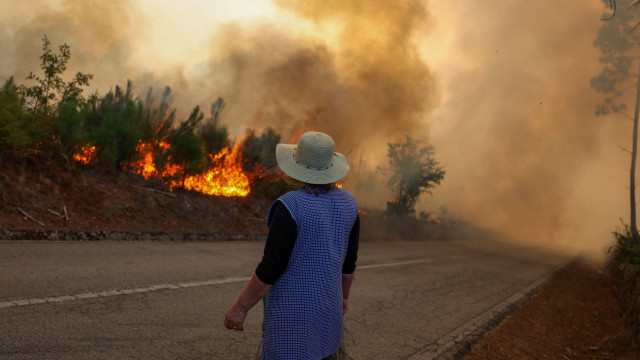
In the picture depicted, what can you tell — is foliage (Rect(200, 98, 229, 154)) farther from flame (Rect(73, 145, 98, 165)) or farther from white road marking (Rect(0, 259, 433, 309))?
white road marking (Rect(0, 259, 433, 309))

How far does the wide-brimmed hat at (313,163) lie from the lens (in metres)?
2.02

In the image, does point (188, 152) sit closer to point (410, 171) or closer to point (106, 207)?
point (106, 207)

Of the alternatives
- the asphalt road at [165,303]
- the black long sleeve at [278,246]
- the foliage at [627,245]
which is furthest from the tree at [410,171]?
the black long sleeve at [278,246]

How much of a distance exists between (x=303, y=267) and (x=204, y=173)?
12.0m

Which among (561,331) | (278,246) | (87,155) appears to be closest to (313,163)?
(278,246)

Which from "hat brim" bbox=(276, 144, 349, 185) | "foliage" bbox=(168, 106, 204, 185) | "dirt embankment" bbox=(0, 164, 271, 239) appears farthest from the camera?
"foliage" bbox=(168, 106, 204, 185)

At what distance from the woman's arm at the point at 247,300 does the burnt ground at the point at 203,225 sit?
3.38 metres

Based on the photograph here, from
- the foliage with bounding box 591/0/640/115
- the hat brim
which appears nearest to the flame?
the hat brim

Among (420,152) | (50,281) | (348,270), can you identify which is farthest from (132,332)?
(420,152)

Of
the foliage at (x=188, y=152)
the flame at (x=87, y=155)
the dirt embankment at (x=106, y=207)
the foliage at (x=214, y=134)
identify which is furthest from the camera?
the foliage at (x=214, y=134)

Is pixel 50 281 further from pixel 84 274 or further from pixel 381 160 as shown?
pixel 381 160

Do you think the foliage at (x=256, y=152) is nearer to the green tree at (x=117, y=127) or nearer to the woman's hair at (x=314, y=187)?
the green tree at (x=117, y=127)

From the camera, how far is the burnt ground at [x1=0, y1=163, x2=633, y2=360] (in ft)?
17.7

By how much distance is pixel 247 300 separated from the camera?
6.38 ft
